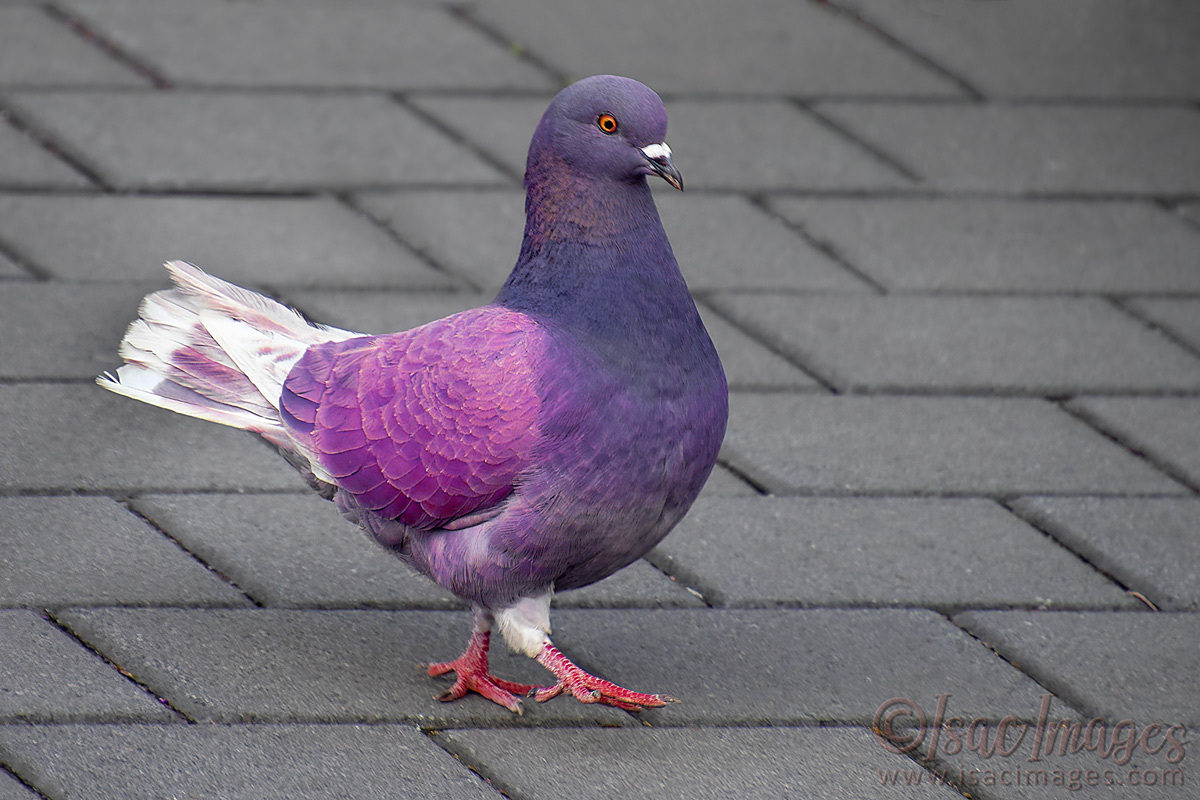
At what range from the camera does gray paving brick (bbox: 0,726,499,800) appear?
2695 mm

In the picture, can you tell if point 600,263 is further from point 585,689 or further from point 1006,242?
point 1006,242

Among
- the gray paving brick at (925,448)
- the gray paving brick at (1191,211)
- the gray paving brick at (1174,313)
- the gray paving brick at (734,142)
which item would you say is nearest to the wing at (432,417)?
the gray paving brick at (925,448)

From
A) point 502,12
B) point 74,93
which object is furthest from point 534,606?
point 502,12

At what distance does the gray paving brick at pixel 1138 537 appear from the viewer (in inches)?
138

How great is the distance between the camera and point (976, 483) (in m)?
3.87

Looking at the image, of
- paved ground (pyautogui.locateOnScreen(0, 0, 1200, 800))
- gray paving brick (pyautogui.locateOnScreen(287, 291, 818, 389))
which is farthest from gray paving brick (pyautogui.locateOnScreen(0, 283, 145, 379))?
gray paving brick (pyautogui.locateOnScreen(287, 291, 818, 389))

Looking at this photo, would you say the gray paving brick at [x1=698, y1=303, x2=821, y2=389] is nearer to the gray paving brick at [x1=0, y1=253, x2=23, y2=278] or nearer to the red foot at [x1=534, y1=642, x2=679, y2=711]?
the red foot at [x1=534, y1=642, x2=679, y2=711]

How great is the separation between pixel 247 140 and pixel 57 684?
2644 millimetres

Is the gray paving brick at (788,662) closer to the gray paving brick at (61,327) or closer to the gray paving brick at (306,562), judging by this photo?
the gray paving brick at (306,562)

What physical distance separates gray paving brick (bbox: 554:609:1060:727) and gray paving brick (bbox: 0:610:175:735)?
0.88 m

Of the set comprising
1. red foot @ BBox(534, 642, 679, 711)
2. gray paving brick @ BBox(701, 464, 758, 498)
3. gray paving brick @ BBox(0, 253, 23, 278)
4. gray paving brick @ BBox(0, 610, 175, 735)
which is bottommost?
gray paving brick @ BBox(0, 610, 175, 735)

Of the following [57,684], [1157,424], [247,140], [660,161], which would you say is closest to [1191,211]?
[1157,424]

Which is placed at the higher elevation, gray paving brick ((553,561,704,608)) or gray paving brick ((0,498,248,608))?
gray paving brick ((553,561,704,608))

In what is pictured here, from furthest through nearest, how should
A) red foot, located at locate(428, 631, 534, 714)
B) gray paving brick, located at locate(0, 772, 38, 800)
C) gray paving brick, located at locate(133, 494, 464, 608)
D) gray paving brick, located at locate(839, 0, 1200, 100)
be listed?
gray paving brick, located at locate(839, 0, 1200, 100) → gray paving brick, located at locate(133, 494, 464, 608) → red foot, located at locate(428, 631, 534, 714) → gray paving brick, located at locate(0, 772, 38, 800)
